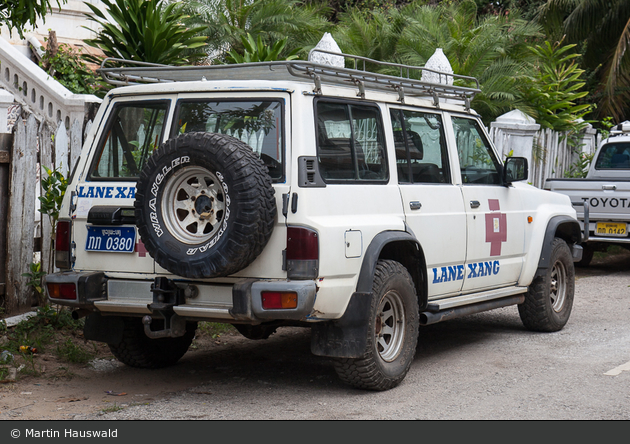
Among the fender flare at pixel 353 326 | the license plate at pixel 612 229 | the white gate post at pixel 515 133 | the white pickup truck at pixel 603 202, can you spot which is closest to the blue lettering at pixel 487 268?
the fender flare at pixel 353 326

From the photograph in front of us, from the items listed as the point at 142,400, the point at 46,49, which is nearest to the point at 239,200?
the point at 142,400

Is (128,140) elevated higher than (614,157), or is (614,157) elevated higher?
(614,157)

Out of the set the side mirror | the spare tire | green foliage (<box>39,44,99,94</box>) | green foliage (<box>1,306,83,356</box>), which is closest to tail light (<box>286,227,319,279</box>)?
the spare tire

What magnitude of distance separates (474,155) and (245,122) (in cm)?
245

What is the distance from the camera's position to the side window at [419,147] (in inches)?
230

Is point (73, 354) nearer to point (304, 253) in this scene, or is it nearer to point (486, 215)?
point (304, 253)

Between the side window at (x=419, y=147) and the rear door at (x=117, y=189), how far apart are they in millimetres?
1678

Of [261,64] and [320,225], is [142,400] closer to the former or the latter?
[320,225]

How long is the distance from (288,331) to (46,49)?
9398mm

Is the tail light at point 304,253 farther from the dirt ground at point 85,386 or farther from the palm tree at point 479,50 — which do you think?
the palm tree at point 479,50

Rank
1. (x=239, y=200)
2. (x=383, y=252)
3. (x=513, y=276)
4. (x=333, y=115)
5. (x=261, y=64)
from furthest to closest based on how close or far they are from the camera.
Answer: (x=513, y=276)
(x=383, y=252)
(x=333, y=115)
(x=261, y=64)
(x=239, y=200)

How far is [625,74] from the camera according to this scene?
60.6 feet

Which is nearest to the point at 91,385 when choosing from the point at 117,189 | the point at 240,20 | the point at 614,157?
the point at 117,189

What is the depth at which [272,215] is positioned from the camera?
471 centimetres
